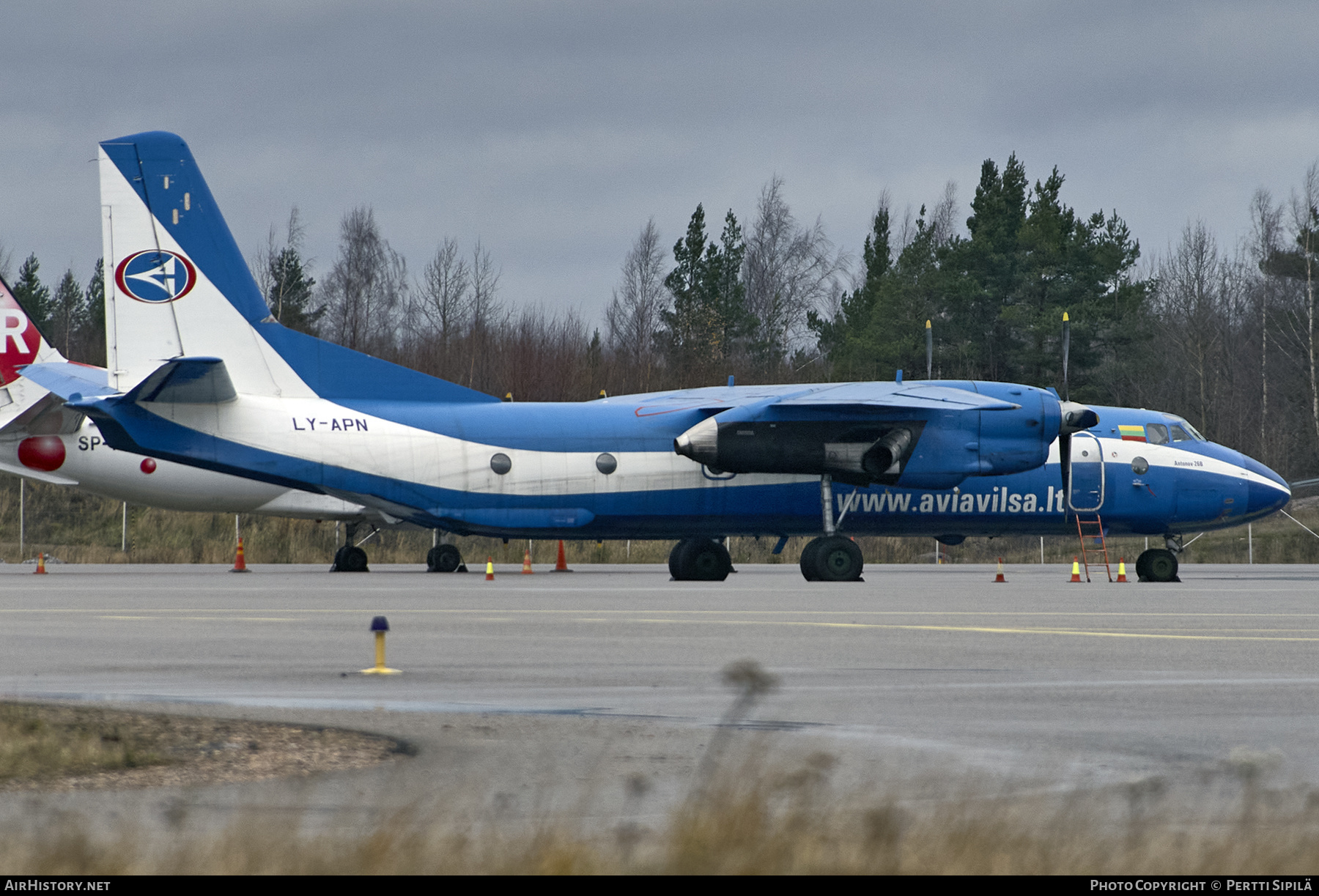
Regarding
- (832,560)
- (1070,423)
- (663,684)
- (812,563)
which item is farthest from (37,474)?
(663,684)

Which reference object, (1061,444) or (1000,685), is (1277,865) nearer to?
(1000,685)

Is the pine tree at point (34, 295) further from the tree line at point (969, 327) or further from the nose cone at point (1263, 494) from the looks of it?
the nose cone at point (1263, 494)

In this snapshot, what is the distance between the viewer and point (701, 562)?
89.3 feet

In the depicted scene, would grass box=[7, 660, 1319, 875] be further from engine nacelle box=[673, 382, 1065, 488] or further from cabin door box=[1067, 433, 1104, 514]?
cabin door box=[1067, 433, 1104, 514]

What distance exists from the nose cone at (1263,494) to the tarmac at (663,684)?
7928mm

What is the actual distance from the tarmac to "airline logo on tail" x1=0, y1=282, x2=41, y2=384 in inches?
533

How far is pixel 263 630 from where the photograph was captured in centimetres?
1462

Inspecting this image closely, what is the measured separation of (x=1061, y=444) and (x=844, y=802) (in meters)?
23.1

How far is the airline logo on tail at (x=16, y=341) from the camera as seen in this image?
32281mm

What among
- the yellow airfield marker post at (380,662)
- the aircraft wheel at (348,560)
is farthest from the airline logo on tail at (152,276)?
the yellow airfield marker post at (380,662)

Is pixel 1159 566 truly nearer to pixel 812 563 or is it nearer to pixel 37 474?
pixel 812 563

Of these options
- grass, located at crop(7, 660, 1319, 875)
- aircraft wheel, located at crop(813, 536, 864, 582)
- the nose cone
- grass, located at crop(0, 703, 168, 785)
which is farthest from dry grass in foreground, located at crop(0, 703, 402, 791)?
the nose cone
